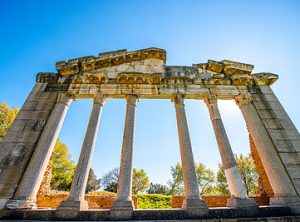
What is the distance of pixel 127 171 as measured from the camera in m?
7.48

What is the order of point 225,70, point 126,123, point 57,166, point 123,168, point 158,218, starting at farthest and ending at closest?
1. point 57,166
2. point 225,70
3. point 126,123
4. point 123,168
5. point 158,218

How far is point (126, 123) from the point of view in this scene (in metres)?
8.95

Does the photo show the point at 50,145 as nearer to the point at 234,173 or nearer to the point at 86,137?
the point at 86,137

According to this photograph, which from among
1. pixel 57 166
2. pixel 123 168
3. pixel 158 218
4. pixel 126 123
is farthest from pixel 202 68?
pixel 57 166

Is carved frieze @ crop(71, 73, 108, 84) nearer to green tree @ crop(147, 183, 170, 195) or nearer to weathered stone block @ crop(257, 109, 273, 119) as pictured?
weathered stone block @ crop(257, 109, 273, 119)

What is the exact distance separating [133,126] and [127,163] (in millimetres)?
1955

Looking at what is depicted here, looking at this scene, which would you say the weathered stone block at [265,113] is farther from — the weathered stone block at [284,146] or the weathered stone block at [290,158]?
the weathered stone block at [290,158]

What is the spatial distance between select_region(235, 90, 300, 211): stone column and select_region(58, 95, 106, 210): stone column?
7954mm

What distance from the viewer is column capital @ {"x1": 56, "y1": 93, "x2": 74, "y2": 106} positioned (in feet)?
31.4

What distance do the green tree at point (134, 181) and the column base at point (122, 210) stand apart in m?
41.3

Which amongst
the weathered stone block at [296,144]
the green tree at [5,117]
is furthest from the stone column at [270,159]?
the green tree at [5,117]

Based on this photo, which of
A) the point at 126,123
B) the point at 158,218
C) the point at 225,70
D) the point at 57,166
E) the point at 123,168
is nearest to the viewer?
the point at 158,218

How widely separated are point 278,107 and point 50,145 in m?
12.2

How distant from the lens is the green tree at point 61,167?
1318 inches
